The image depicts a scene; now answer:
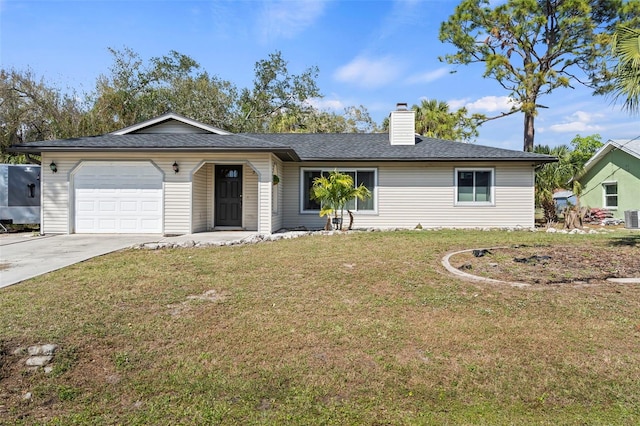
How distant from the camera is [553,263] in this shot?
6.46 metres

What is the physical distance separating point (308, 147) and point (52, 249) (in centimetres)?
862

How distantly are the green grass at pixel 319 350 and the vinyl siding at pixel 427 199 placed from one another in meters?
7.43

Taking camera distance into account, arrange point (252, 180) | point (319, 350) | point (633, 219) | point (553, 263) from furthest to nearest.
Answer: point (633, 219)
point (252, 180)
point (553, 263)
point (319, 350)

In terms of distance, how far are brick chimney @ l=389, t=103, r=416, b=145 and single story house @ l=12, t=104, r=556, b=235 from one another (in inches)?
1.5

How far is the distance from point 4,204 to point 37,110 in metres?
16.0

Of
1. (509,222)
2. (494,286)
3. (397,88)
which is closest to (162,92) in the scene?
(397,88)

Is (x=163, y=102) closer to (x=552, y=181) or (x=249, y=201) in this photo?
(x=249, y=201)

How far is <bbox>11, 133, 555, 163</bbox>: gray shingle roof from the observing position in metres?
Answer: 10.5

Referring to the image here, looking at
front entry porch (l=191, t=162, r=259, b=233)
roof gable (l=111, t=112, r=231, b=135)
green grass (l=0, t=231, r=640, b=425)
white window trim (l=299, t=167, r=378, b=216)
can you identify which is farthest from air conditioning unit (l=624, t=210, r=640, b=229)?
roof gable (l=111, t=112, r=231, b=135)

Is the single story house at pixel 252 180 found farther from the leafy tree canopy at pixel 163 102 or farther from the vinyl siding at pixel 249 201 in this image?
the leafy tree canopy at pixel 163 102

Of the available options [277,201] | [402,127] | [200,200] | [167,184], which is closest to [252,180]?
[277,201]

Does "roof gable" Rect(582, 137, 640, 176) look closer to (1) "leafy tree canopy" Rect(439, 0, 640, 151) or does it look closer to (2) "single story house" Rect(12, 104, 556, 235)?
(1) "leafy tree canopy" Rect(439, 0, 640, 151)

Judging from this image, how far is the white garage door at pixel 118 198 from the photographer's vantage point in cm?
1092

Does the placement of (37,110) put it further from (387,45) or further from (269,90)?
(387,45)
